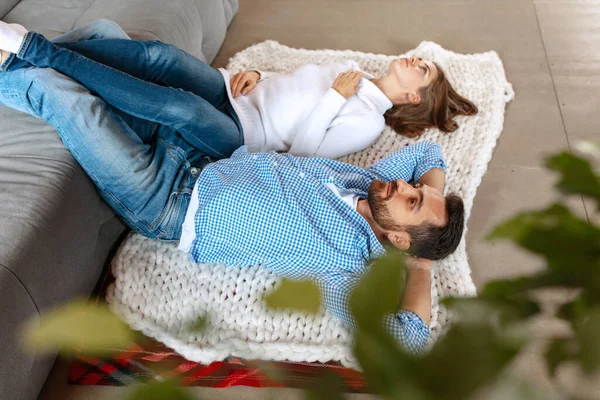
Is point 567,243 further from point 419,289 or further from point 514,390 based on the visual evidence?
point 419,289

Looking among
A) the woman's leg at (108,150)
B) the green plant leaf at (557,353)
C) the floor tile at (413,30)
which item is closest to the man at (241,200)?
the woman's leg at (108,150)

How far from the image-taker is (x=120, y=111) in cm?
127

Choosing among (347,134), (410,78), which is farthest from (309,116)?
(410,78)

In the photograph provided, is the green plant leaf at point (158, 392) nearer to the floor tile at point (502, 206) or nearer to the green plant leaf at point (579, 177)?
the green plant leaf at point (579, 177)

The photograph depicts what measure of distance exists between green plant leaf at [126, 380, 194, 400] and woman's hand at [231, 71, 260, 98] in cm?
138

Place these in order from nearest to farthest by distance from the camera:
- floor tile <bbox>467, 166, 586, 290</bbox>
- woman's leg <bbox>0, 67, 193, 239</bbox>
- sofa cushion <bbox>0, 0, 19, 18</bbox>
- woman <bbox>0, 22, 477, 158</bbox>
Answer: woman's leg <bbox>0, 67, 193, 239</bbox> < woman <bbox>0, 22, 477, 158</bbox> < floor tile <bbox>467, 166, 586, 290</bbox> < sofa cushion <bbox>0, 0, 19, 18</bbox>

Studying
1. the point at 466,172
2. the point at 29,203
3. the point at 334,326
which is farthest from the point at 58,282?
the point at 466,172

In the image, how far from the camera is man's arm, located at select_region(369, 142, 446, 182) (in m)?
1.39

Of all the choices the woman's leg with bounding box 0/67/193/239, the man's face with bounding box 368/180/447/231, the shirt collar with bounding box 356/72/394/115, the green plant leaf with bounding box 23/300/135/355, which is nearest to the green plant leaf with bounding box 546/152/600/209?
the green plant leaf with bounding box 23/300/135/355

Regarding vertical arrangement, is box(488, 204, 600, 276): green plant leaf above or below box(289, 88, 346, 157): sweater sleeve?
above

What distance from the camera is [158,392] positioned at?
0.19m

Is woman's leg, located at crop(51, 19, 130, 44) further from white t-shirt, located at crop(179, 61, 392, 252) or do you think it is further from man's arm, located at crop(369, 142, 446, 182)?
man's arm, located at crop(369, 142, 446, 182)

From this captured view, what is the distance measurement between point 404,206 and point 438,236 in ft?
0.38

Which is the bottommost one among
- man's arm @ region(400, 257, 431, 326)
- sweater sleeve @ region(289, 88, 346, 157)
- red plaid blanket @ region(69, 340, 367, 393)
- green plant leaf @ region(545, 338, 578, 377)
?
red plaid blanket @ region(69, 340, 367, 393)
